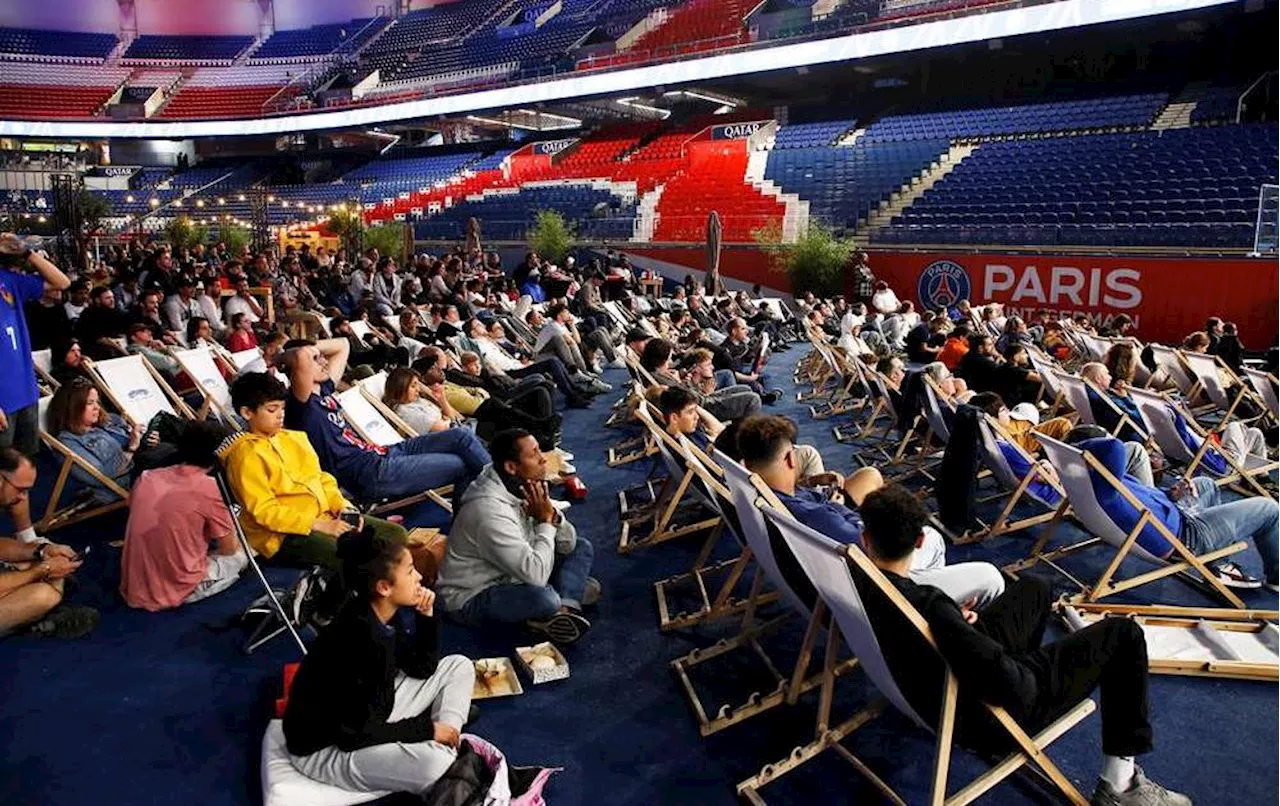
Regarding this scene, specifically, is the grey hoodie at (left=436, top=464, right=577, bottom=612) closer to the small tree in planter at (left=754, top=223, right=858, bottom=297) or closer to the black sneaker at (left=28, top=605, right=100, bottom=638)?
the black sneaker at (left=28, top=605, right=100, bottom=638)

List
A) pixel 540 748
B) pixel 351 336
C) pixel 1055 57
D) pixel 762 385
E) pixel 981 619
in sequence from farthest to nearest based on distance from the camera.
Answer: pixel 1055 57 < pixel 762 385 < pixel 351 336 < pixel 540 748 < pixel 981 619

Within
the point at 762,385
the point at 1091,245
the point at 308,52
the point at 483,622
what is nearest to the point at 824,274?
the point at 1091,245

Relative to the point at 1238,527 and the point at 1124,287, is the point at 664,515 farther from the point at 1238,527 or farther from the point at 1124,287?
the point at 1124,287

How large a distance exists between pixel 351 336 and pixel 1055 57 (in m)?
23.1

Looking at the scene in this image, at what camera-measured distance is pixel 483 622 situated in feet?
12.3

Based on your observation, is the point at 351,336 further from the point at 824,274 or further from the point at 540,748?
the point at 824,274

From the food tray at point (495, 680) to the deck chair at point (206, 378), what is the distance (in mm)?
3236

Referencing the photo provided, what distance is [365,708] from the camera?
2.51 metres

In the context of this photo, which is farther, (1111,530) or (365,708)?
(1111,530)

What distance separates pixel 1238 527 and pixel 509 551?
11.1 feet

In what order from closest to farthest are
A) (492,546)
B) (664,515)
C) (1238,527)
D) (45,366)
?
(492,546) < (1238,527) < (664,515) < (45,366)

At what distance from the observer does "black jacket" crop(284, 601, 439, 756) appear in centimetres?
244

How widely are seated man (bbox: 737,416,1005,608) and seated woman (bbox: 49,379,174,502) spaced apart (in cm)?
357

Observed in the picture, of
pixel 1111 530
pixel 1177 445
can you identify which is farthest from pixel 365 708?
pixel 1177 445
